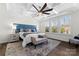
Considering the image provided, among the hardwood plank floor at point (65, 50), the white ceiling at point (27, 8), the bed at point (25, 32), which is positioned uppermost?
the white ceiling at point (27, 8)

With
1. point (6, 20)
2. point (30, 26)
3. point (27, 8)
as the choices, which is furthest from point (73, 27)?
point (6, 20)

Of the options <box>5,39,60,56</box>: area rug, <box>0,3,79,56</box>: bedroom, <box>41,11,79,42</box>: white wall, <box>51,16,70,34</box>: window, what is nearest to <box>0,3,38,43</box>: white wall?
<box>0,3,79,56</box>: bedroom

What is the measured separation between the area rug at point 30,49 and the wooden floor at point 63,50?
6 cm

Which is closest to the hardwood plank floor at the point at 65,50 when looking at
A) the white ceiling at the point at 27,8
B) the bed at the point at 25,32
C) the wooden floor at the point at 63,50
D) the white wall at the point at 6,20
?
the wooden floor at the point at 63,50

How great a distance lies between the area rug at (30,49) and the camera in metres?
1.62

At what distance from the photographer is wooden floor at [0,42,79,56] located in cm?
160

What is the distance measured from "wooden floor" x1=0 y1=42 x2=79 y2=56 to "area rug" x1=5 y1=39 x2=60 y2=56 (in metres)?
0.06

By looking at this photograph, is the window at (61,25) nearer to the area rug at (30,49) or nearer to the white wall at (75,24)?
the white wall at (75,24)

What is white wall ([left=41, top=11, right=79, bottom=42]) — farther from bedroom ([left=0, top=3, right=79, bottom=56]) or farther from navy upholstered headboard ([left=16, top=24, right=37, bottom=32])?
navy upholstered headboard ([left=16, top=24, right=37, bottom=32])

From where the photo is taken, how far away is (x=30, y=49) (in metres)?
1.63

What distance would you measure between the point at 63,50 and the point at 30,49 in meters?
0.53

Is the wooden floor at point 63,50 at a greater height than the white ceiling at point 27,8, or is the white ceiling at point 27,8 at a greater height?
the white ceiling at point 27,8

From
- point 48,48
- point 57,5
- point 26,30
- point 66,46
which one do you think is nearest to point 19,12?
point 26,30

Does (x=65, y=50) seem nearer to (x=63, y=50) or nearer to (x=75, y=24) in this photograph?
(x=63, y=50)
